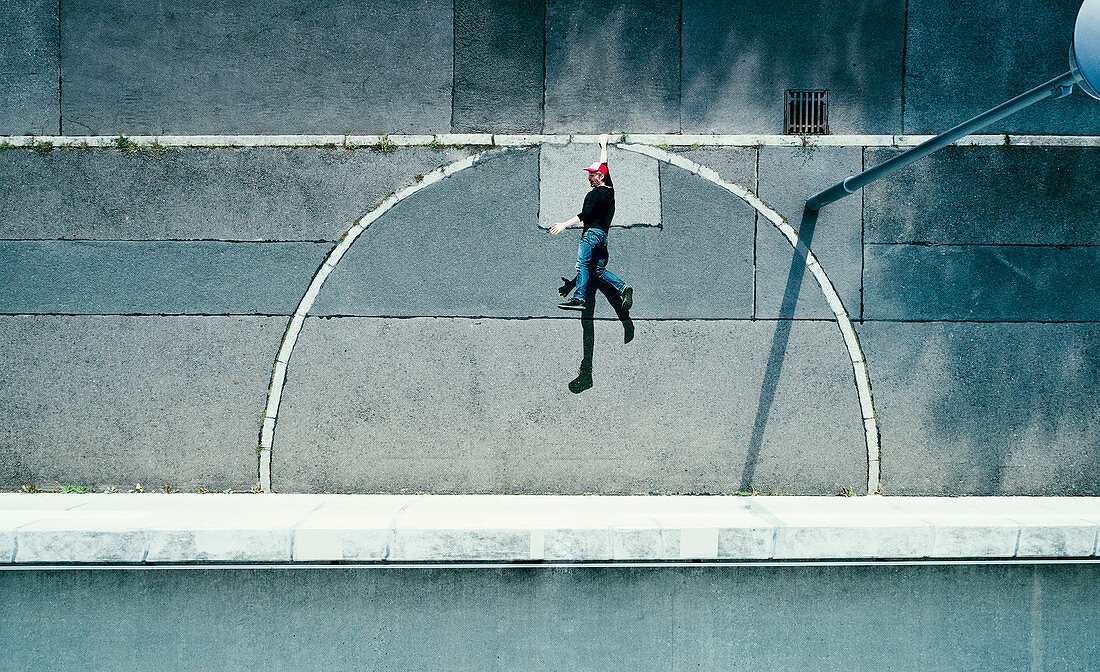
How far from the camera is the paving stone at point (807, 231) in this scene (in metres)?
6.08

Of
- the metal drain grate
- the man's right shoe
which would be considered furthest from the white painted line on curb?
the man's right shoe

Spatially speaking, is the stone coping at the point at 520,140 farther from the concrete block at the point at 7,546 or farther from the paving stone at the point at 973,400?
the concrete block at the point at 7,546

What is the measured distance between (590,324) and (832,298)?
2.56 m

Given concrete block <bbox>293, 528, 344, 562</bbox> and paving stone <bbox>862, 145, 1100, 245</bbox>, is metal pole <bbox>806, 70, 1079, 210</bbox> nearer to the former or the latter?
paving stone <bbox>862, 145, 1100, 245</bbox>

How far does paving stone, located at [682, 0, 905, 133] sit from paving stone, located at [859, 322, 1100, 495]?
240cm

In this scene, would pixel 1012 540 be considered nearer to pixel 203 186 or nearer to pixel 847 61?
pixel 847 61

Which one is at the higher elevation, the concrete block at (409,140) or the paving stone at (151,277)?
the concrete block at (409,140)

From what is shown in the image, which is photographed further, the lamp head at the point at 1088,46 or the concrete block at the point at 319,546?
the concrete block at the point at 319,546

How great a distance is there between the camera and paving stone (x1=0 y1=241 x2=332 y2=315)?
19.7ft

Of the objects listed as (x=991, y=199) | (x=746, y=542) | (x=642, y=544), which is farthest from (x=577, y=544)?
(x=991, y=199)

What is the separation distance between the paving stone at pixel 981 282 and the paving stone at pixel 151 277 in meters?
5.95

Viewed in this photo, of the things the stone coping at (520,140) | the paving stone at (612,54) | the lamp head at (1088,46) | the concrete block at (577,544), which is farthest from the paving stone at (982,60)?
the concrete block at (577,544)

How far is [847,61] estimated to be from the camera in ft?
20.1

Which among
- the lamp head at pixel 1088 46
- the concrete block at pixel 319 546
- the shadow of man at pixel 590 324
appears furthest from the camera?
the shadow of man at pixel 590 324
